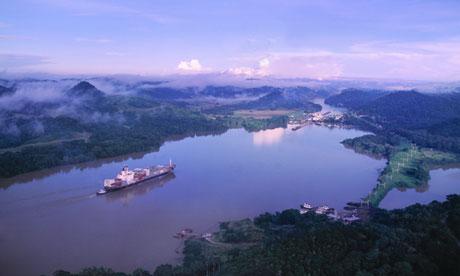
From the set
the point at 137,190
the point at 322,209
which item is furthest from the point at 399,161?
the point at 137,190

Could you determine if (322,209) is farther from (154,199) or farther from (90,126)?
(90,126)

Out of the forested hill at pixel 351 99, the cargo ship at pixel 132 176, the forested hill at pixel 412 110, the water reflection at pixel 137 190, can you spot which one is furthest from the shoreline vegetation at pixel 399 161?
the forested hill at pixel 351 99

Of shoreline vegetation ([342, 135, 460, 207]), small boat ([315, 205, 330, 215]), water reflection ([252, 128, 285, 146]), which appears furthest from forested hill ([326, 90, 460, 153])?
small boat ([315, 205, 330, 215])

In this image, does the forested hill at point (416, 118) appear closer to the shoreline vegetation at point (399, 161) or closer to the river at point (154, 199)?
the shoreline vegetation at point (399, 161)

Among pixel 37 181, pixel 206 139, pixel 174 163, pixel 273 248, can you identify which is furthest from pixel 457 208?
pixel 206 139

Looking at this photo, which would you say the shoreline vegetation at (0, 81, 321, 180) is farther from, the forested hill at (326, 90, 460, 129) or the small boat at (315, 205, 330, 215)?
the small boat at (315, 205, 330, 215)

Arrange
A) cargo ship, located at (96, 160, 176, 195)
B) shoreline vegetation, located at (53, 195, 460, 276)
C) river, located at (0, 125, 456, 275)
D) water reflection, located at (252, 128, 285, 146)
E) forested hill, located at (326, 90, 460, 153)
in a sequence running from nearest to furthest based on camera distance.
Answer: shoreline vegetation, located at (53, 195, 460, 276) < river, located at (0, 125, 456, 275) < cargo ship, located at (96, 160, 176, 195) < water reflection, located at (252, 128, 285, 146) < forested hill, located at (326, 90, 460, 153)
